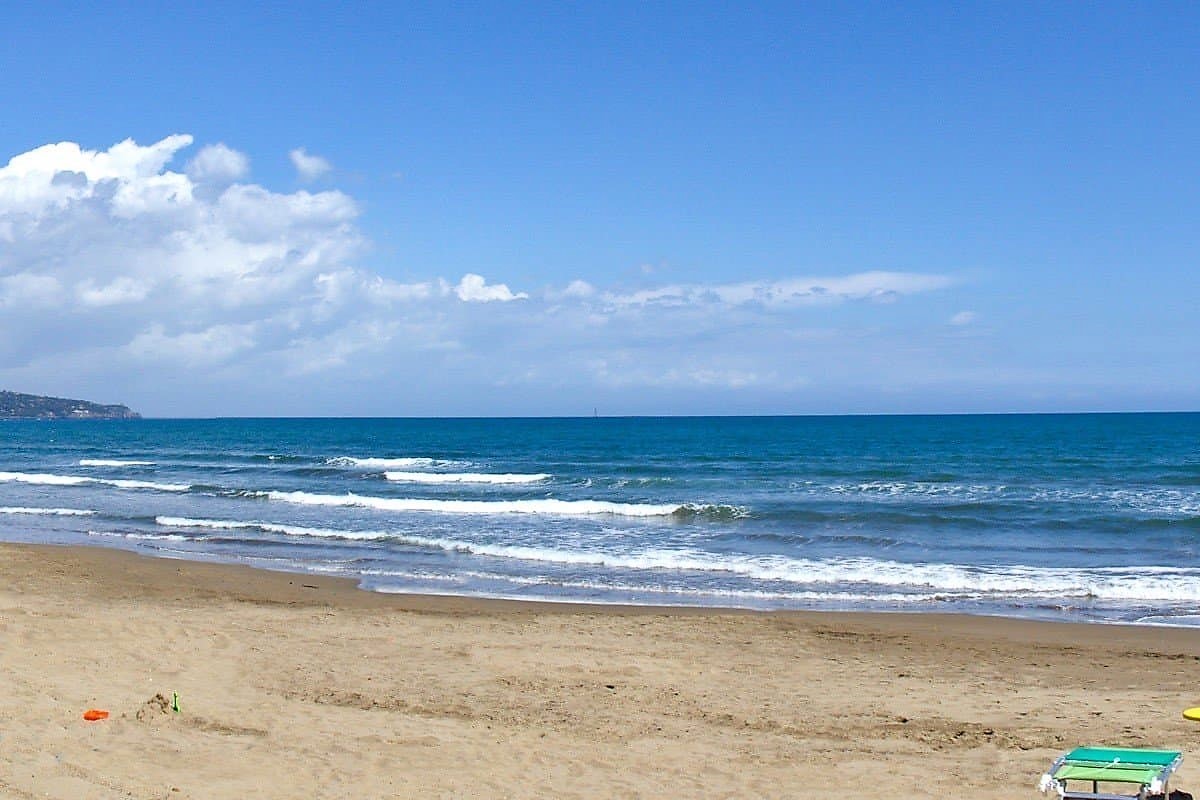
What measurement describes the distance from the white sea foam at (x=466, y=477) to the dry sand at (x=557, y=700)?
→ 85.1 ft

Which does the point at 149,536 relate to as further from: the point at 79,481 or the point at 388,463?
→ the point at 388,463

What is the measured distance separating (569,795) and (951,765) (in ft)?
9.40

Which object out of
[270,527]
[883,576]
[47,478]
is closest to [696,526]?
[883,576]

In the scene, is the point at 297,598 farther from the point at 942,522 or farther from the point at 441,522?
the point at 942,522

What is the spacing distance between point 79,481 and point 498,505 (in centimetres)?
2103

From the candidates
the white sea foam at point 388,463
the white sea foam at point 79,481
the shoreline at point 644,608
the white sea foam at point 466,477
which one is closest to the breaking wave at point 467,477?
the white sea foam at point 466,477

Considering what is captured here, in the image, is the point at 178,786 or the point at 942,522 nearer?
the point at 178,786

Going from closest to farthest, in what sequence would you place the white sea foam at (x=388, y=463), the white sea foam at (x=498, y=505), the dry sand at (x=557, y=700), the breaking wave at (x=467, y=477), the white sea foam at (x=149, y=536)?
1. the dry sand at (x=557, y=700)
2. the white sea foam at (x=149, y=536)
3. the white sea foam at (x=498, y=505)
4. the breaking wave at (x=467, y=477)
5. the white sea foam at (x=388, y=463)

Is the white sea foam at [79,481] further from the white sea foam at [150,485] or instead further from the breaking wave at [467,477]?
the breaking wave at [467,477]

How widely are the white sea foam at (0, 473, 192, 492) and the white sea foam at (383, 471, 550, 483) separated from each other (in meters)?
8.31

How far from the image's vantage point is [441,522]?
2681 cm

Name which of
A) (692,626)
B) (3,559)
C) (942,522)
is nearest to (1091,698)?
(692,626)

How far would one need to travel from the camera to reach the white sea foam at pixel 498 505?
95.7 feet

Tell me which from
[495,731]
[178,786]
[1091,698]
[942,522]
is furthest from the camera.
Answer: [942,522]
